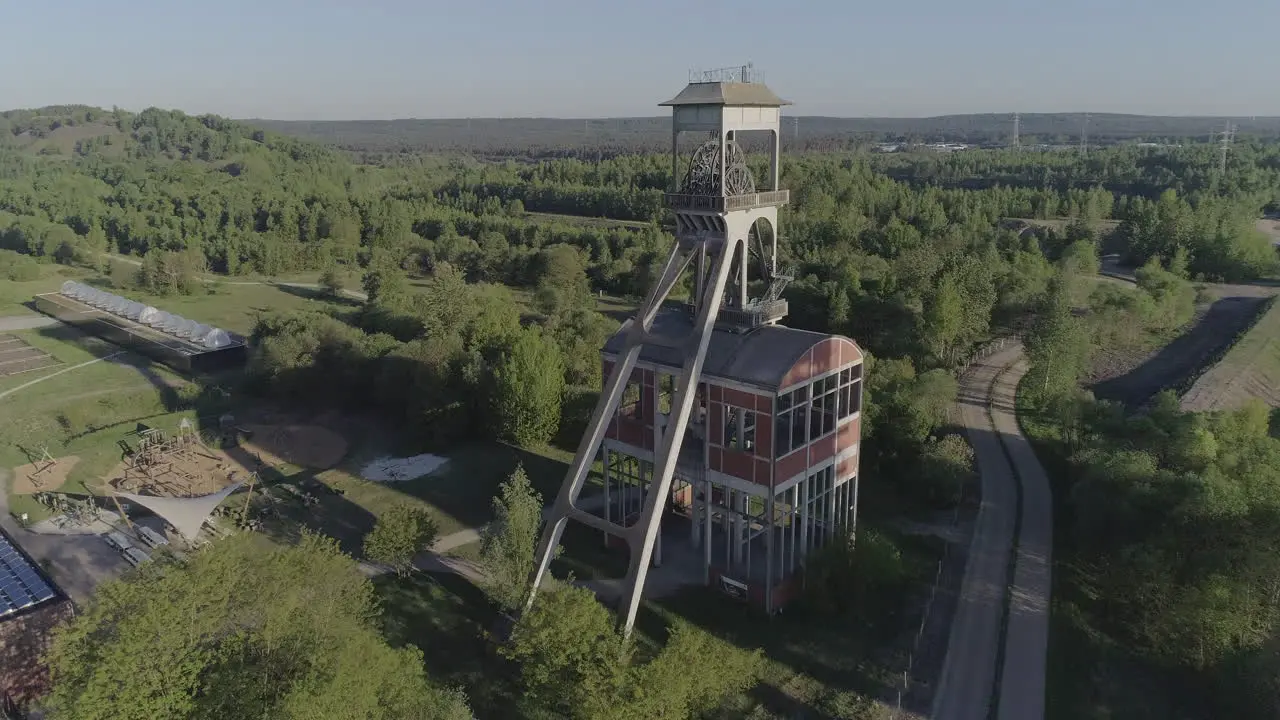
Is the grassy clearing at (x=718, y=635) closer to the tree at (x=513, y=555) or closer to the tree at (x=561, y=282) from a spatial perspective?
the tree at (x=513, y=555)

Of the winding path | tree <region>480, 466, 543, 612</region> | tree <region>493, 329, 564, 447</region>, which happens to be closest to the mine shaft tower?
tree <region>480, 466, 543, 612</region>

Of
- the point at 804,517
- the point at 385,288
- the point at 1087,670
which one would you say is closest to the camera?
the point at 1087,670

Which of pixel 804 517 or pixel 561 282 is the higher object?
pixel 561 282

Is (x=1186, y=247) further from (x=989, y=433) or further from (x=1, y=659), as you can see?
(x=1, y=659)

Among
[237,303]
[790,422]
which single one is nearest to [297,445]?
[790,422]

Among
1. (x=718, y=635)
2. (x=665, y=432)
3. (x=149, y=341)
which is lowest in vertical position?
(x=718, y=635)

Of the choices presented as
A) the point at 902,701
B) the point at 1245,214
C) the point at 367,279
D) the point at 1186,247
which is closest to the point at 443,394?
the point at 902,701

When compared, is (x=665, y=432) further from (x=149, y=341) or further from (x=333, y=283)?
(x=333, y=283)

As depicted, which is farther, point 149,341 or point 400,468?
point 149,341
